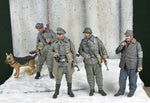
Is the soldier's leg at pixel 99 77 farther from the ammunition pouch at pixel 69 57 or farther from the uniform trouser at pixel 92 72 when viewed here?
the ammunition pouch at pixel 69 57

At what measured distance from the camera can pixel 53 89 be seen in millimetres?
4480

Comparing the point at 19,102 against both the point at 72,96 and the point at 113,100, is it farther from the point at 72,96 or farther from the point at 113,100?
the point at 113,100

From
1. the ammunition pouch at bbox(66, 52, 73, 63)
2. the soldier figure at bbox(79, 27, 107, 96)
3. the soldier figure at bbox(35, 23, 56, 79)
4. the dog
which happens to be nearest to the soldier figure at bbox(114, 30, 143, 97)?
the soldier figure at bbox(79, 27, 107, 96)

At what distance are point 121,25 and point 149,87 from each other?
1563 millimetres

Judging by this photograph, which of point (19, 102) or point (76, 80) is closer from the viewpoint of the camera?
point (19, 102)

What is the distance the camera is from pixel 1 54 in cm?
607

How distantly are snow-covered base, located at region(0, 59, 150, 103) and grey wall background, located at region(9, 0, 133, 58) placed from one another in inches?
27.5

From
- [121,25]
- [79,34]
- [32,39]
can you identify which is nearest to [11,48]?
[32,39]

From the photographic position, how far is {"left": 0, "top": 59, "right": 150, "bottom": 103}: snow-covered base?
13.3 feet

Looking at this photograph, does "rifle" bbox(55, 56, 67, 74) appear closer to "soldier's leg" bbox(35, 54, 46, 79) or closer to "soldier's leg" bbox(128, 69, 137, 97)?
"soldier's leg" bbox(35, 54, 46, 79)

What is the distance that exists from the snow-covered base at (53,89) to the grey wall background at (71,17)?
0.70 metres

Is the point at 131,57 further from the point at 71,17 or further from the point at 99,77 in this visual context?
the point at 71,17

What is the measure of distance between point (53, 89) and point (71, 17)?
1594 millimetres

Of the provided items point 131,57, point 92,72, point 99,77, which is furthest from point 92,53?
point 131,57
